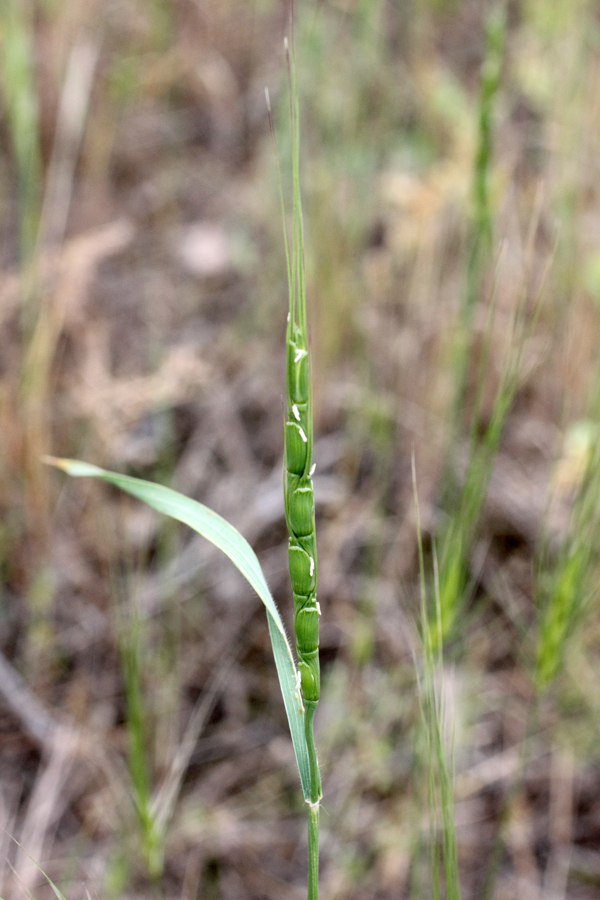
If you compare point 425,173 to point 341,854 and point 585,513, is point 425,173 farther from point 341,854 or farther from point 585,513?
point 341,854

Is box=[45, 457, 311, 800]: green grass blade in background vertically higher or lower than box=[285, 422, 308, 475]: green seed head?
lower

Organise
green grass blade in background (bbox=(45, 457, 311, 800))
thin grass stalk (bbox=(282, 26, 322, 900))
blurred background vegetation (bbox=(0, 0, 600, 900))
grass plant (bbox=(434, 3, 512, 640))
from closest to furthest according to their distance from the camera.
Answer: thin grass stalk (bbox=(282, 26, 322, 900)) → green grass blade in background (bbox=(45, 457, 311, 800)) → grass plant (bbox=(434, 3, 512, 640)) → blurred background vegetation (bbox=(0, 0, 600, 900))

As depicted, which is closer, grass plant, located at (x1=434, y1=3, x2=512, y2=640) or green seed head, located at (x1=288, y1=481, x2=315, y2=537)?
green seed head, located at (x1=288, y1=481, x2=315, y2=537)

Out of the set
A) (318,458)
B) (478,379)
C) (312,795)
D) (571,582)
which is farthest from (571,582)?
(318,458)

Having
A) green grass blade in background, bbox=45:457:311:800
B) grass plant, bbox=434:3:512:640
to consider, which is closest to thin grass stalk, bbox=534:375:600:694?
grass plant, bbox=434:3:512:640

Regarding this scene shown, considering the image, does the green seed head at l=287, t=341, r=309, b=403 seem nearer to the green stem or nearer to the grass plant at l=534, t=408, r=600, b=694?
the green stem

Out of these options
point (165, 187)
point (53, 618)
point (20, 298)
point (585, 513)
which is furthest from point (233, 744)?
point (165, 187)

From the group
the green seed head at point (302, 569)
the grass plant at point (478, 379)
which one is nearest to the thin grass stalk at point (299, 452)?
the green seed head at point (302, 569)
